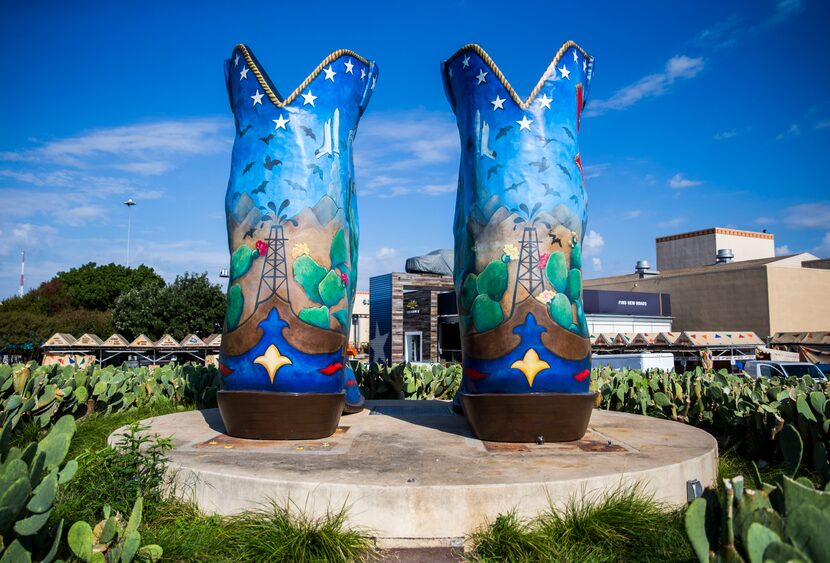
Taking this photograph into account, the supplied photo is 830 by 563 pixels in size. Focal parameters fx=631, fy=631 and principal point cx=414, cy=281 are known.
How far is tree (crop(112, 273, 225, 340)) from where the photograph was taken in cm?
3278

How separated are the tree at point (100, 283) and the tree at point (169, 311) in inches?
251

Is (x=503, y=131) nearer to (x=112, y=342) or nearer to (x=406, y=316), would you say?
(x=112, y=342)

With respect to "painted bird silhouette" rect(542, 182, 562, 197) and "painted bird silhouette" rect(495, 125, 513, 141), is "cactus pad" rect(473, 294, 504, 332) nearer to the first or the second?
"painted bird silhouette" rect(542, 182, 562, 197)

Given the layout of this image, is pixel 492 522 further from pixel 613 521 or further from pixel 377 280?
pixel 377 280

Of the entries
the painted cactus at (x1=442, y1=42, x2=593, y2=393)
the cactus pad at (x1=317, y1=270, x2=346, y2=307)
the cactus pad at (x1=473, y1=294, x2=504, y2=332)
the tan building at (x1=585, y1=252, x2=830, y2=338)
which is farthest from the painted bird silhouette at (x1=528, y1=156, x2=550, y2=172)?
the tan building at (x1=585, y1=252, x2=830, y2=338)

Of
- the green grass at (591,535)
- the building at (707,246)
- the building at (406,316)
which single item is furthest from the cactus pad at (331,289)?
the building at (707,246)

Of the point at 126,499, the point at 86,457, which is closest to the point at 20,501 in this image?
the point at 126,499

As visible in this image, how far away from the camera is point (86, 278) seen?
41312 millimetres

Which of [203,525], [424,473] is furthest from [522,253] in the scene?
[203,525]

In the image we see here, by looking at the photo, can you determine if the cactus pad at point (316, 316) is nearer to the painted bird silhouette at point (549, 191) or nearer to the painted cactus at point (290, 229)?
the painted cactus at point (290, 229)

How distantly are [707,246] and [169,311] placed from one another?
3465 centimetres

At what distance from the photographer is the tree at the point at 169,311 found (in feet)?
108

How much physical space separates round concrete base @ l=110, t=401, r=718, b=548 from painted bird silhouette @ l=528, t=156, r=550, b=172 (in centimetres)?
253

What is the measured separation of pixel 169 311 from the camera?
32.9 metres
